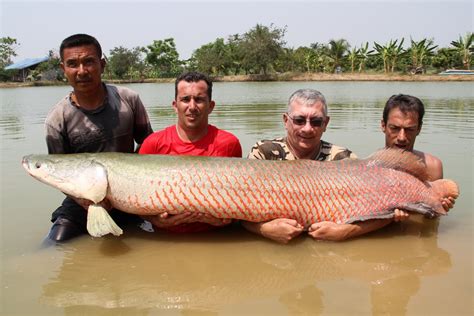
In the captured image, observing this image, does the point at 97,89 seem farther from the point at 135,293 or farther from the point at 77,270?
the point at 135,293

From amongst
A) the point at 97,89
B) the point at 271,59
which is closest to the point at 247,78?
the point at 271,59

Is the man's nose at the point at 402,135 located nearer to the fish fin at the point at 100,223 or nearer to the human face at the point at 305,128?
the human face at the point at 305,128

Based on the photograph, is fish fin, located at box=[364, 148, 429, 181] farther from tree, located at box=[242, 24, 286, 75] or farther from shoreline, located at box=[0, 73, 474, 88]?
tree, located at box=[242, 24, 286, 75]

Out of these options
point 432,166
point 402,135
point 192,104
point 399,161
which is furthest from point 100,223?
point 432,166

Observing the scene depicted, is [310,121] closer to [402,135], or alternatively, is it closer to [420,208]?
[402,135]

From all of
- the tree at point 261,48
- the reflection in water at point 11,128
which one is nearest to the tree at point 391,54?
the tree at point 261,48

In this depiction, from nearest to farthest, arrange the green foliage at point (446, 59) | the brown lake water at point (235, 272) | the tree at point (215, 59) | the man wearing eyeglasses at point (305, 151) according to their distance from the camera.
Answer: the brown lake water at point (235, 272) → the man wearing eyeglasses at point (305, 151) → the green foliage at point (446, 59) → the tree at point (215, 59)

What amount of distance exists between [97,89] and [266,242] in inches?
82.0

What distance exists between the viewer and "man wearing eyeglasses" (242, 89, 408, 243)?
332cm

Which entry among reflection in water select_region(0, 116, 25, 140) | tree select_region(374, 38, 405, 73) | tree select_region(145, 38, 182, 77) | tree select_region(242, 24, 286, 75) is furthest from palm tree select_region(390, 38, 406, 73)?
reflection in water select_region(0, 116, 25, 140)

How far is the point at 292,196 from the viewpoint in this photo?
3295mm

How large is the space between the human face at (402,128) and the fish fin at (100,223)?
2577mm

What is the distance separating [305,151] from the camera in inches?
148

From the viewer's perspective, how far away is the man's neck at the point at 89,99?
12.8 feet
